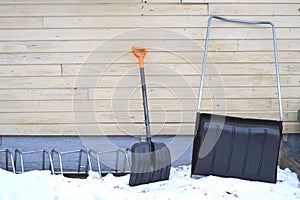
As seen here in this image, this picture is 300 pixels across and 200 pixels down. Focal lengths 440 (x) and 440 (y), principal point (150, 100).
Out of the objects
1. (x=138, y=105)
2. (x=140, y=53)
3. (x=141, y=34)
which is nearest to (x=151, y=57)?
(x=140, y=53)

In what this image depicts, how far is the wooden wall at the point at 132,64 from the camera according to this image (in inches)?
141

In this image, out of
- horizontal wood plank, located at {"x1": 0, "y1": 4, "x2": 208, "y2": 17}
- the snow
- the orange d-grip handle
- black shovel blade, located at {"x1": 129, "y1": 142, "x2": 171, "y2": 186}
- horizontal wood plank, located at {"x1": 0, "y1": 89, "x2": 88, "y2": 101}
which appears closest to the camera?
the snow

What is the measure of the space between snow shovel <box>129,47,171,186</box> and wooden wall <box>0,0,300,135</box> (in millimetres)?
260

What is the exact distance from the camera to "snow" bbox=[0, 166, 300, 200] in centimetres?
261

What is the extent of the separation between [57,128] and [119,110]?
549mm

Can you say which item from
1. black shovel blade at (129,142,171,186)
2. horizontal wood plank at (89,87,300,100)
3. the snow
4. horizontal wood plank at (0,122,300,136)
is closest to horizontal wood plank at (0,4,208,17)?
horizontal wood plank at (89,87,300,100)

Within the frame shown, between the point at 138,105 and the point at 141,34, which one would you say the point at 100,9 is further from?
the point at 138,105

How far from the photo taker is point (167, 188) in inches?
128

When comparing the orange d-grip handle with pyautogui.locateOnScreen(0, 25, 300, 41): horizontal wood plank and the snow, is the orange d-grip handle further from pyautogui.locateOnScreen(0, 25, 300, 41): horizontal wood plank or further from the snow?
the snow

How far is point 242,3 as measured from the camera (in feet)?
11.9

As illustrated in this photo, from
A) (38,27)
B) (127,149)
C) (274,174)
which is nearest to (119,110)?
(127,149)

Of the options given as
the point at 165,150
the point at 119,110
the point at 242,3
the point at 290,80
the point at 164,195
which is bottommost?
the point at 164,195

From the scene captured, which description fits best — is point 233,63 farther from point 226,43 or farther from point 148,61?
point 148,61

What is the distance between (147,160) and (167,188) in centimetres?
26
